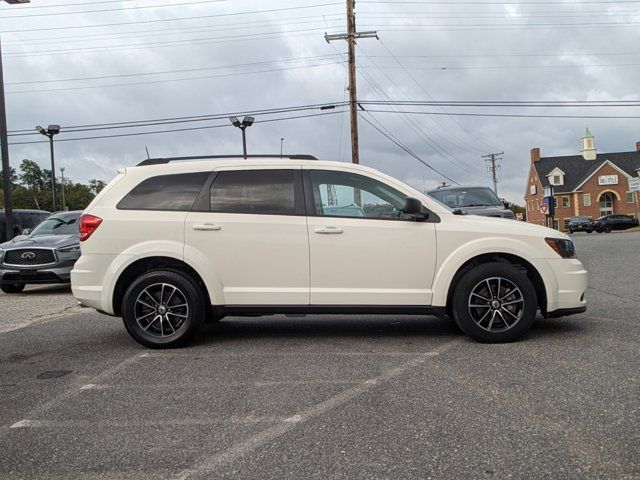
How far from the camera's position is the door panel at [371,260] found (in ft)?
17.8

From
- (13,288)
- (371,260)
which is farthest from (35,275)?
(371,260)

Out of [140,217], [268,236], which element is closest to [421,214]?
[268,236]

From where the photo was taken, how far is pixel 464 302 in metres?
5.36

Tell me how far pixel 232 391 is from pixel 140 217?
2.28 meters

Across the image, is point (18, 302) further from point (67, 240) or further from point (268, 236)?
point (268, 236)

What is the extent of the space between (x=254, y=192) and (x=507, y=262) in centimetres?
265

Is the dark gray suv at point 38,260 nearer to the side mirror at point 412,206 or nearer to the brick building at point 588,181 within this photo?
the side mirror at point 412,206

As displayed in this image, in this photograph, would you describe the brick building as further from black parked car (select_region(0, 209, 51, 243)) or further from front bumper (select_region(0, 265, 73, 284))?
front bumper (select_region(0, 265, 73, 284))

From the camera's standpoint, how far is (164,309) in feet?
18.3

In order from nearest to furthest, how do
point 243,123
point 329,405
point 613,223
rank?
point 329,405, point 243,123, point 613,223

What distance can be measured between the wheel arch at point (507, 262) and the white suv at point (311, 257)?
12mm

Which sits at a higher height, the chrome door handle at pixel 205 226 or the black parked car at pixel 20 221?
the black parked car at pixel 20 221

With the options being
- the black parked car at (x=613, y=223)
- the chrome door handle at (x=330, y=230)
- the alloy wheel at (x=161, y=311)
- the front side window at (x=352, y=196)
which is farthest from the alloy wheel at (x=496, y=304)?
the black parked car at (x=613, y=223)

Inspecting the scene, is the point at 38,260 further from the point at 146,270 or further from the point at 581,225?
the point at 581,225
